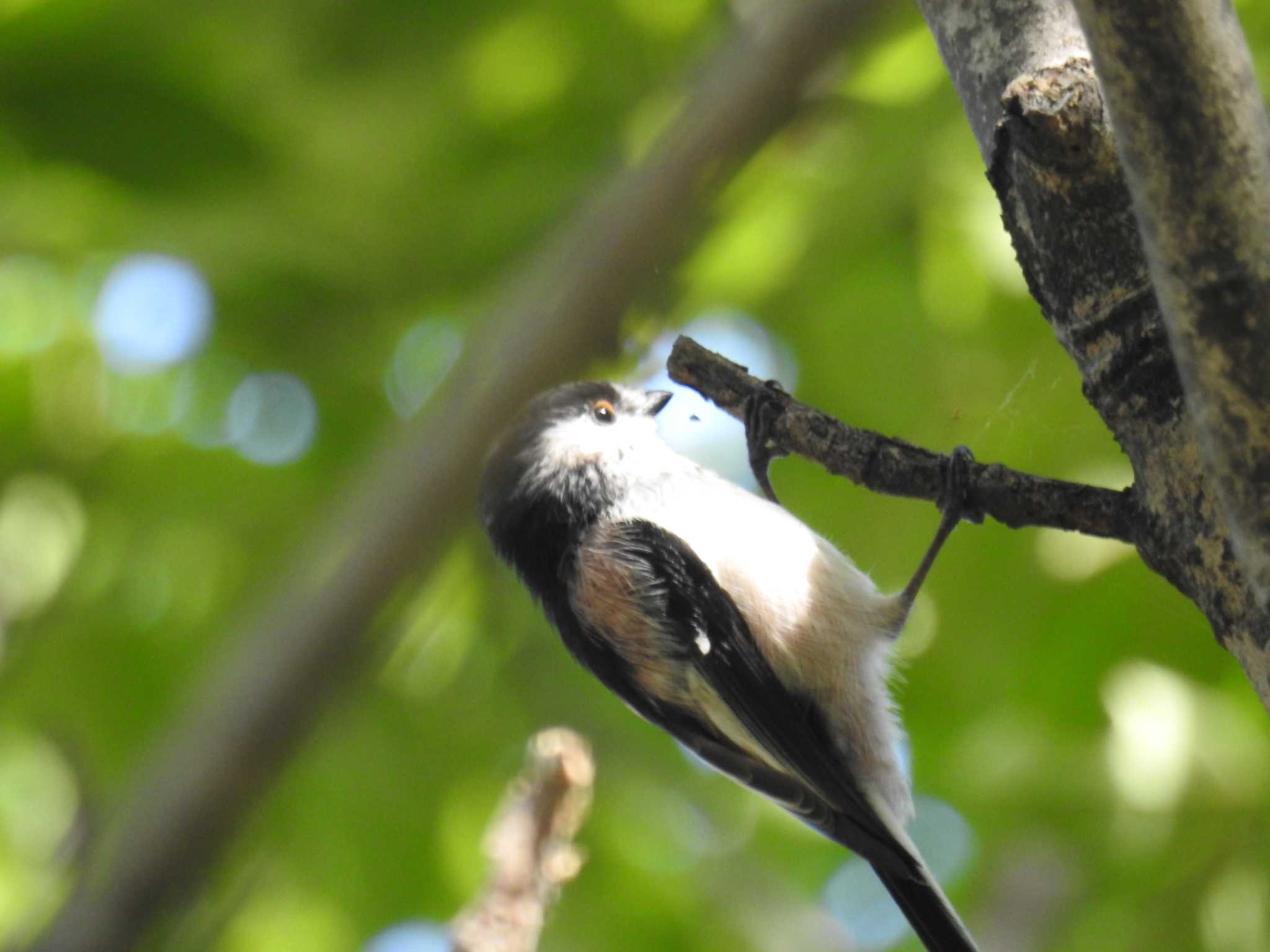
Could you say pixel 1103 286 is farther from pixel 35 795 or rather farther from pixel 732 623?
pixel 35 795

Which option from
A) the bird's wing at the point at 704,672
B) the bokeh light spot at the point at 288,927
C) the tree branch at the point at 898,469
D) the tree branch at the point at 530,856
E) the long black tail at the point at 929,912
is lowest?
the long black tail at the point at 929,912

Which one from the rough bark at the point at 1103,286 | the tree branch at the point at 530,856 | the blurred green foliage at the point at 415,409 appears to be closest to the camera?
the rough bark at the point at 1103,286

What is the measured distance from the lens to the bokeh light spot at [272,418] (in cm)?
288

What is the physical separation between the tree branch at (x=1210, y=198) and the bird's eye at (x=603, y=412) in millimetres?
2083

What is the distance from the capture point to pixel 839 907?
11.8 ft

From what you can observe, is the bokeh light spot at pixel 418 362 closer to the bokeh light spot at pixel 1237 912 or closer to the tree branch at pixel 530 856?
the tree branch at pixel 530 856

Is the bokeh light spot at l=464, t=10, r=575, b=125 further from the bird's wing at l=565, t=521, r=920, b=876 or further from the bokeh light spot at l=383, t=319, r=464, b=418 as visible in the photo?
the bird's wing at l=565, t=521, r=920, b=876

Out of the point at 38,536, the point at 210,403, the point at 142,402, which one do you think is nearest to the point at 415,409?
the point at 210,403

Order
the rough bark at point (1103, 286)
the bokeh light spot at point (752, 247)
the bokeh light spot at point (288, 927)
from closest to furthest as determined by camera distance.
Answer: the rough bark at point (1103, 286), the bokeh light spot at point (752, 247), the bokeh light spot at point (288, 927)

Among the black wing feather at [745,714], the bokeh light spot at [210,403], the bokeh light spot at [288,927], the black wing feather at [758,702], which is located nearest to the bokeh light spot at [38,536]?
the bokeh light spot at [210,403]

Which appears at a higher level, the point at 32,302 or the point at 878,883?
the point at 32,302

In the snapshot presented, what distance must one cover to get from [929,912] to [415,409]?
4.86 ft

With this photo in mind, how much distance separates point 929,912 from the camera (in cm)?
236

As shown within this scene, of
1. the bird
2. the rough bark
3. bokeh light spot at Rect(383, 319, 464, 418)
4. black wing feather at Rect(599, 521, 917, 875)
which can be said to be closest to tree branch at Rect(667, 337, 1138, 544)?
the rough bark
